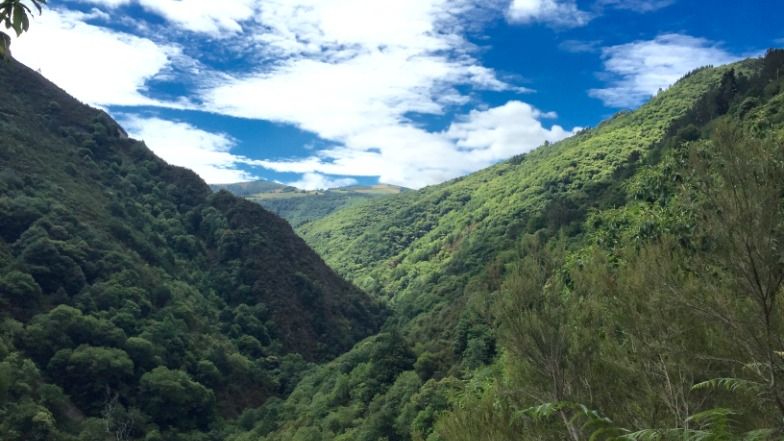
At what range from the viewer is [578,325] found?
1166 centimetres

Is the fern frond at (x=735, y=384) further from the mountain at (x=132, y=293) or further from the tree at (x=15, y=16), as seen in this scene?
the mountain at (x=132, y=293)

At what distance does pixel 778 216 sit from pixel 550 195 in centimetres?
10589

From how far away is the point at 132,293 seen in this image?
2253 inches

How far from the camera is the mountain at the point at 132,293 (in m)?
45.5

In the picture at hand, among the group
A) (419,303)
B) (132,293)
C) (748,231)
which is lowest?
(419,303)

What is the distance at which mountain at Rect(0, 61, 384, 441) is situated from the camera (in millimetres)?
45500

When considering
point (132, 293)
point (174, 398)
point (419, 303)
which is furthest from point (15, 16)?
point (419, 303)

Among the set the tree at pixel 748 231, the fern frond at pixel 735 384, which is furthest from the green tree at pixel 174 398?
the tree at pixel 748 231

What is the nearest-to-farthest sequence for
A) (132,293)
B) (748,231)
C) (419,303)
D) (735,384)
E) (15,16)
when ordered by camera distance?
1. (15,16)
2. (735,384)
3. (748,231)
4. (132,293)
5. (419,303)

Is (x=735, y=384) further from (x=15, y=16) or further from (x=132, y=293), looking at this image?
(x=132, y=293)

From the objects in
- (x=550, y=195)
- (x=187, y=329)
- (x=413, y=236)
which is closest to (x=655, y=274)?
(x=187, y=329)

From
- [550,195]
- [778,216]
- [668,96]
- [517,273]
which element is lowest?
[517,273]

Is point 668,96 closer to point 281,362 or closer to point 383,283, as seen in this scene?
point 383,283

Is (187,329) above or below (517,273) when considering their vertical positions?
below
